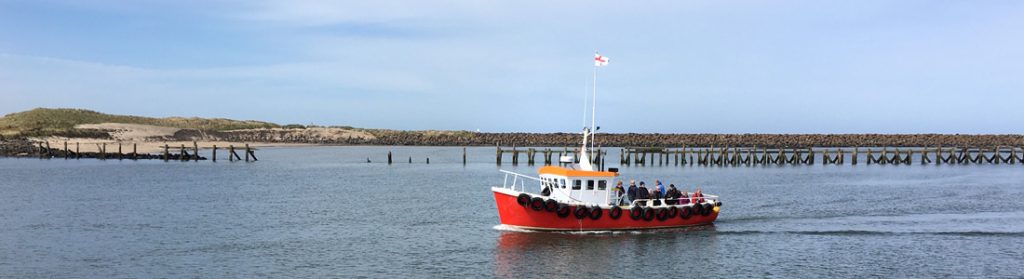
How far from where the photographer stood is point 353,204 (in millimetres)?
48781

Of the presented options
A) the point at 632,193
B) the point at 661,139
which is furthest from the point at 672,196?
the point at 661,139

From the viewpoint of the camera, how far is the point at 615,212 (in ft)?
117

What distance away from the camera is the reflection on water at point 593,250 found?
29.6 metres

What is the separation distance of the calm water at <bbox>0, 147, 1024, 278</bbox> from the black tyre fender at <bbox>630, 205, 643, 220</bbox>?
69 centimetres

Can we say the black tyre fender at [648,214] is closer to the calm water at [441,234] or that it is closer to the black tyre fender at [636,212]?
the black tyre fender at [636,212]

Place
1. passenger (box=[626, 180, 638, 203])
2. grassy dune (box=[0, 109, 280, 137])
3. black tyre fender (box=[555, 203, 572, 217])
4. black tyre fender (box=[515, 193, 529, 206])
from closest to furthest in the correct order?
black tyre fender (box=[515, 193, 529, 206]) < black tyre fender (box=[555, 203, 572, 217]) < passenger (box=[626, 180, 638, 203]) < grassy dune (box=[0, 109, 280, 137])

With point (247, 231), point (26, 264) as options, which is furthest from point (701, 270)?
point (26, 264)

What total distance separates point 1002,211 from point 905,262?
1939 centimetres

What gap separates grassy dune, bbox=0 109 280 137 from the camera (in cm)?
13638

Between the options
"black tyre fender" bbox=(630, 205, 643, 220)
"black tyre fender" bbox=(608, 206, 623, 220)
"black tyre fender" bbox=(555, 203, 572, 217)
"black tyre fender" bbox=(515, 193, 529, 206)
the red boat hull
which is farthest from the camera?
"black tyre fender" bbox=(630, 205, 643, 220)

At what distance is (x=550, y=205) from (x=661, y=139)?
139773 millimetres

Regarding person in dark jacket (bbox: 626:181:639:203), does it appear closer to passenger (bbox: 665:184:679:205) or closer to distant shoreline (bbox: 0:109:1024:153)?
passenger (bbox: 665:184:679:205)

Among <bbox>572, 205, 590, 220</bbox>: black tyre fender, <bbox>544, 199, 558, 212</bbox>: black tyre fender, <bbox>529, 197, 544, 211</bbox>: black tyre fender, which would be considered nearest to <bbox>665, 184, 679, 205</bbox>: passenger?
<bbox>572, 205, 590, 220</bbox>: black tyre fender

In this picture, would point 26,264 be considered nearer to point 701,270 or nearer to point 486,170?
point 701,270
